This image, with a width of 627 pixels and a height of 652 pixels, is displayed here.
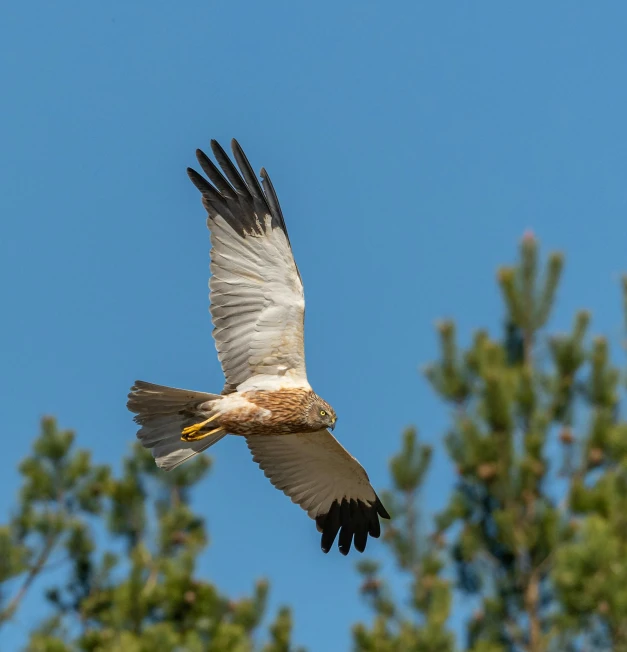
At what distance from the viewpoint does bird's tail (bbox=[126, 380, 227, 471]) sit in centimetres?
855

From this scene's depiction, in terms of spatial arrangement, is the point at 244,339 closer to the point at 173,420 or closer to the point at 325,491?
the point at 173,420

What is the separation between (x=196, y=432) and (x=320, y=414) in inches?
31.7

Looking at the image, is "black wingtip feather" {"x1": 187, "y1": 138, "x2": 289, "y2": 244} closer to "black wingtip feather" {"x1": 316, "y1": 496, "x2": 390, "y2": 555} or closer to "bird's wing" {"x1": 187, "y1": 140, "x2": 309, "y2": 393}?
"bird's wing" {"x1": 187, "y1": 140, "x2": 309, "y2": 393}

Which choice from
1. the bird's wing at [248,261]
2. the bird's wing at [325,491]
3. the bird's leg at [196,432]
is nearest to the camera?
the bird's wing at [248,261]

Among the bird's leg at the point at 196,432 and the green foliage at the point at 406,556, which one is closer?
the bird's leg at the point at 196,432

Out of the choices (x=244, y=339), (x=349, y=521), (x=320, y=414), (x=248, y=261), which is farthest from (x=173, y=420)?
(x=349, y=521)

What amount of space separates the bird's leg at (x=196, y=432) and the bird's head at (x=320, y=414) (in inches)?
23.7

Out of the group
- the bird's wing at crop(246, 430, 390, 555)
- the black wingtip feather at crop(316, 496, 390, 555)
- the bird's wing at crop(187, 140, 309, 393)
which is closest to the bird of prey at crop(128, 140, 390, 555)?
the bird's wing at crop(187, 140, 309, 393)

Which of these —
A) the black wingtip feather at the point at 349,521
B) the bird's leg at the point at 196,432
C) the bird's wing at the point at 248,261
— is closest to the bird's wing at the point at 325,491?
the black wingtip feather at the point at 349,521

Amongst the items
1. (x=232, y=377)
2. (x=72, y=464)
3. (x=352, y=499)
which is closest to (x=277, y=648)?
(x=72, y=464)

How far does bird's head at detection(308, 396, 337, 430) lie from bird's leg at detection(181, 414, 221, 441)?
1.97 feet

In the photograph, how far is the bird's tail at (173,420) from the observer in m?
8.55

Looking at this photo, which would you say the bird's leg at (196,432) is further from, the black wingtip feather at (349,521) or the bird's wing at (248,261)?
the black wingtip feather at (349,521)

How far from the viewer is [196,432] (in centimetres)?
855
